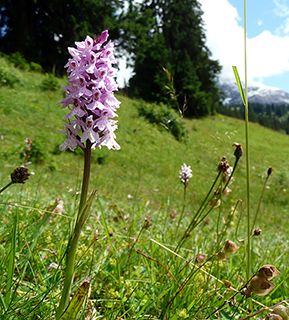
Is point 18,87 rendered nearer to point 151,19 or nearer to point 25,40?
point 25,40

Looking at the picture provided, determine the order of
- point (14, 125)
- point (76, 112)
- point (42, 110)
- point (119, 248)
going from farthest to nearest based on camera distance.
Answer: point (42, 110) → point (14, 125) → point (119, 248) → point (76, 112)

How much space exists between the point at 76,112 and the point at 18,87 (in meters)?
16.1

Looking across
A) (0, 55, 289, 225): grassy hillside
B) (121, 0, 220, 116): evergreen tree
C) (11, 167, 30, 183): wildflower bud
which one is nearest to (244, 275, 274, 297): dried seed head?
(11, 167, 30, 183): wildflower bud

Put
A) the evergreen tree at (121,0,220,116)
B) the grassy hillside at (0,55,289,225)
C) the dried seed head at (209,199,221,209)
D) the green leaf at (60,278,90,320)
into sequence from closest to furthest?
the green leaf at (60,278,90,320)
the dried seed head at (209,199,221,209)
the grassy hillside at (0,55,289,225)
the evergreen tree at (121,0,220,116)

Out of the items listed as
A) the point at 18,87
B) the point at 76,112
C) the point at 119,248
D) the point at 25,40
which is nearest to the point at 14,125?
the point at 18,87

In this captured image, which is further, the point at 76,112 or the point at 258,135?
the point at 258,135

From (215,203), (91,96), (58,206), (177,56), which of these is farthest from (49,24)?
(91,96)

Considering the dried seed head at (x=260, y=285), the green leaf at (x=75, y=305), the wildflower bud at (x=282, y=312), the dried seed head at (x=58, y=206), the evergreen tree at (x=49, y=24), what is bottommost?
the dried seed head at (x=58, y=206)

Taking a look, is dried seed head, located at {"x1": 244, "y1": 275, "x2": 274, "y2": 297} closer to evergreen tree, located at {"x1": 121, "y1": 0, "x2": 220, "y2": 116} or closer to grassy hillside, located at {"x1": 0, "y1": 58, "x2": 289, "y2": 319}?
grassy hillside, located at {"x1": 0, "y1": 58, "x2": 289, "y2": 319}

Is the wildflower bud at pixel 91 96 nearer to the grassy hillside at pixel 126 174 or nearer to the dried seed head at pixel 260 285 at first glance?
the dried seed head at pixel 260 285

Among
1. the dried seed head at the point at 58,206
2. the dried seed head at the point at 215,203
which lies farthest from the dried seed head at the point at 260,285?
the dried seed head at the point at 58,206

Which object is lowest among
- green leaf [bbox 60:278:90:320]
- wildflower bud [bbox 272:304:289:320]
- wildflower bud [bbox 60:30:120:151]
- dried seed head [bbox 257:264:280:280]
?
green leaf [bbox 60:278:90:320]

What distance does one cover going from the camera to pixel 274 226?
10.3 m

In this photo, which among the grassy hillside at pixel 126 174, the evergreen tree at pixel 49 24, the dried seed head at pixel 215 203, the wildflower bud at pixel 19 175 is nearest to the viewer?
the wildflower bud at pixel 19 175
